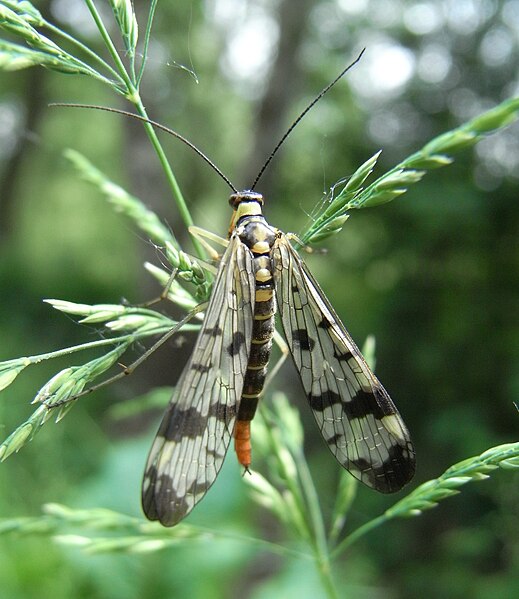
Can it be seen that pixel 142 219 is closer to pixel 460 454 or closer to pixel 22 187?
pixel 460 454

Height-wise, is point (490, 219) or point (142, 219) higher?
point (490, 219)

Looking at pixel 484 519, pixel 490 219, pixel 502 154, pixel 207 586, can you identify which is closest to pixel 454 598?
pixel 484 519

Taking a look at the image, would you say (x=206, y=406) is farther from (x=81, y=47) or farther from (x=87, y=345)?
(x=81, y=47)

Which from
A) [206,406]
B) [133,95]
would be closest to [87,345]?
[206,406]

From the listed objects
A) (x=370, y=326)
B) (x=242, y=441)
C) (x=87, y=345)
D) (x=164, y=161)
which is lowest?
(x=242, y=441)

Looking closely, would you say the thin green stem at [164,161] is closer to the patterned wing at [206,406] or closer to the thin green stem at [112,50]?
the thin green stem at [112,50]

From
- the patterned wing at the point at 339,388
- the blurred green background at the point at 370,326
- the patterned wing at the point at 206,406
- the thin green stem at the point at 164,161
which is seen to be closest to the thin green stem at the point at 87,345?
the patterned wing at the point at 206,406

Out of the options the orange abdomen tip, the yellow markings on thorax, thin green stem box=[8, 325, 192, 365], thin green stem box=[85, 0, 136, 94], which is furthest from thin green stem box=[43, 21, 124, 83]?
the orange abdomen tip
